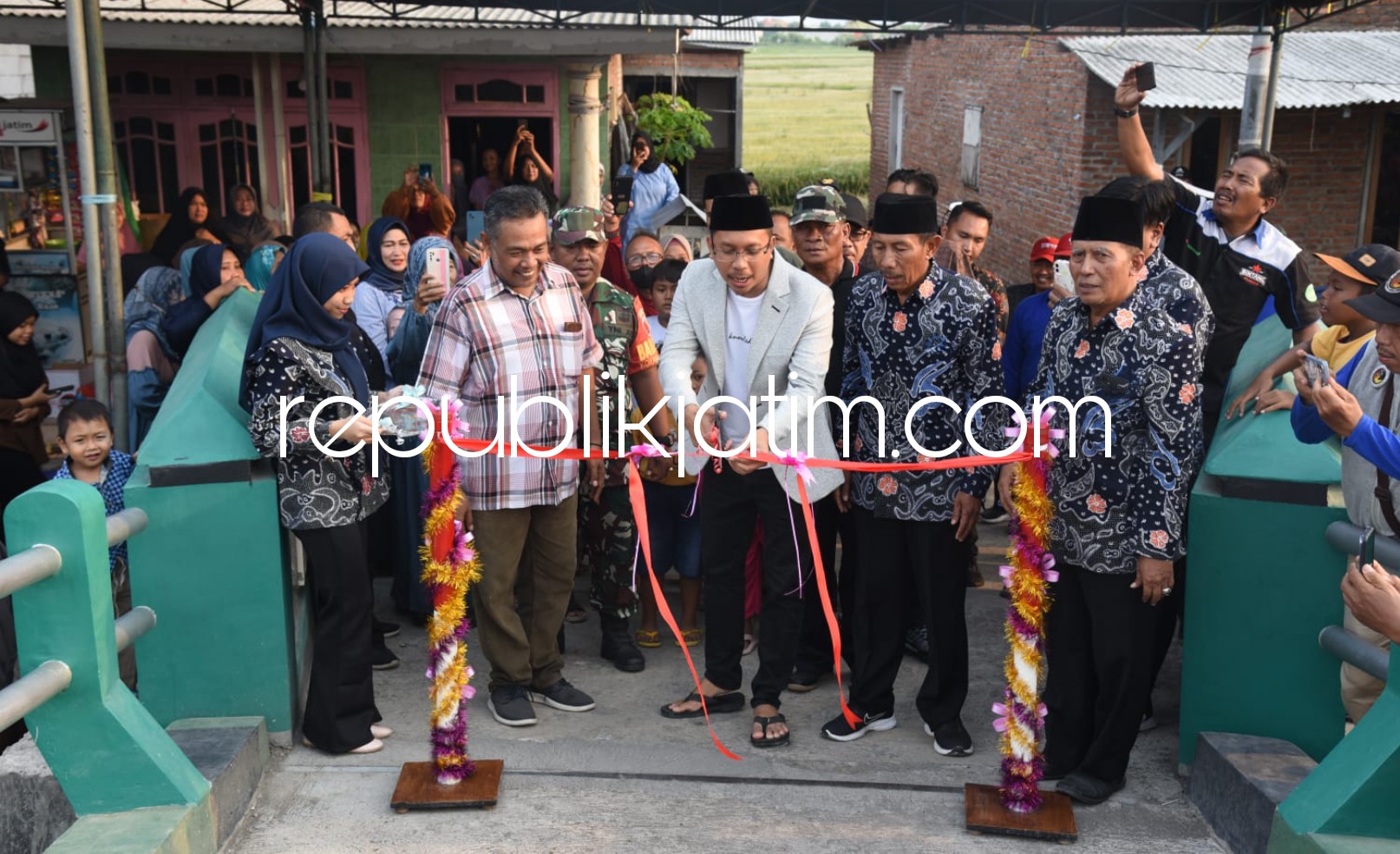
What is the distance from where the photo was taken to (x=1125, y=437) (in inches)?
157

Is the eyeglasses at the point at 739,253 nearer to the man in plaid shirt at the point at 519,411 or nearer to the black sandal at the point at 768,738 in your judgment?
the man in plaid shirt at the point at 519,411

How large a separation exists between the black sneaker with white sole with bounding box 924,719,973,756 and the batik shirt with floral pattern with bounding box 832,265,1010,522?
775 millimetres

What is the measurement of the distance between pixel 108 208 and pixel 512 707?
10.1 ft

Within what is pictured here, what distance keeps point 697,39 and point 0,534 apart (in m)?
15.2

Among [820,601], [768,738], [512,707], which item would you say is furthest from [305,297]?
[820,601]

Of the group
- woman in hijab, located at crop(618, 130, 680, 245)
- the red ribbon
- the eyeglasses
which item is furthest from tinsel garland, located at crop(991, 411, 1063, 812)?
woman in hijab, located at crop(618, 130, 680, 245)

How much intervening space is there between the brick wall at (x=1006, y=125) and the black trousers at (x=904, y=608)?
32.4 feet

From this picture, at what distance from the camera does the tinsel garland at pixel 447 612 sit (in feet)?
13.7

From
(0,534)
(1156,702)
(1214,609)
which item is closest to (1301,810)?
(1214,609)

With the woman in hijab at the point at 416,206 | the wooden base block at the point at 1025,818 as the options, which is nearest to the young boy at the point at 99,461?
the wooden base block at the point at 1025,818

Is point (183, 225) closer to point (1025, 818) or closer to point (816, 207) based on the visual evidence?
point (816, 207)

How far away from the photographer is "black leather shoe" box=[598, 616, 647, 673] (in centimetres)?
534

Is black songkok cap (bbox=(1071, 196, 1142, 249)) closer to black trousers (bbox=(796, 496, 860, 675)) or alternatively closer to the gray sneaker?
black trousers (bbox=(796, 496, 860, 675))

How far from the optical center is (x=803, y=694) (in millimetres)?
5133
